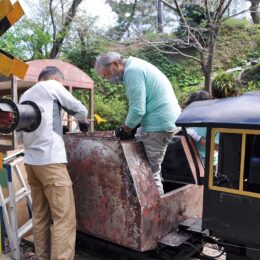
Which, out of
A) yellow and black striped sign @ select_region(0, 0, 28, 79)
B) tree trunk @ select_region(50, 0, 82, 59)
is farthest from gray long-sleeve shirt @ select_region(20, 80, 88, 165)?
tree trunk @ select_region(50, 0, 82, 59)

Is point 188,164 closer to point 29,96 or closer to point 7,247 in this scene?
point 29,96

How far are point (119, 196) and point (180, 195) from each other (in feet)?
2.17

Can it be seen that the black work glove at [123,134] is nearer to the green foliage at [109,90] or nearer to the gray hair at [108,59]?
the gray hair at [108,59]

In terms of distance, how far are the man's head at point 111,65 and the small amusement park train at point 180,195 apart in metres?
0.63

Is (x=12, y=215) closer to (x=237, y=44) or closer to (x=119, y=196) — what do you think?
(x=119, y=196)

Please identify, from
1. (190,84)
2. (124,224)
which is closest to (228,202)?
(124,224)

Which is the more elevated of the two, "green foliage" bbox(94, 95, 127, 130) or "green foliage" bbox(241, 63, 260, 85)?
"green foliage" bbox(241, 63, 260, 85)

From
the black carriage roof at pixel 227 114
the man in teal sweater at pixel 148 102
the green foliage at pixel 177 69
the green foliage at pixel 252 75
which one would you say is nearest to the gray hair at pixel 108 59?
the man in teal sweater at pixel 148 102

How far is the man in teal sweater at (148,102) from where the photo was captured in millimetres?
3055

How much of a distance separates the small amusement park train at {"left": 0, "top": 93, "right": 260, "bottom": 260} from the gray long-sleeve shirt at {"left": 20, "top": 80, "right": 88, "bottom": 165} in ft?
0.75

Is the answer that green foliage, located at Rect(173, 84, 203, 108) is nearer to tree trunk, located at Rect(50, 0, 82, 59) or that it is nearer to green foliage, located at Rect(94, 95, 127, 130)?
green foliage, located at Rect(94, 95, 127, 130)

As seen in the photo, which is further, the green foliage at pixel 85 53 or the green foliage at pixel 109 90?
the green foliage at pixel 85 53

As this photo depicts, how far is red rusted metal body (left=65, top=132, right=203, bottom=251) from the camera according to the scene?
2834 millimetres

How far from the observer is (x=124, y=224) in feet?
9.51
